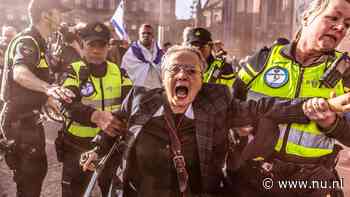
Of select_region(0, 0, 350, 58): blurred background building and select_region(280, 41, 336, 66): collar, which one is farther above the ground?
select_region(0, 0, 350, 58): blurred background building

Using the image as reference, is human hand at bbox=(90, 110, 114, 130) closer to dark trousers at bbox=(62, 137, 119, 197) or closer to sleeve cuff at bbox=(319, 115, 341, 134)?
dark trousers at bbox=(62, 137, 119, 197)

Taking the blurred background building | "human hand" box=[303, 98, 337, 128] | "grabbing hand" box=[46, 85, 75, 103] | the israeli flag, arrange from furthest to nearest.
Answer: the blurred background building
the israeli flag
"grabbing hand" box=[46, 85, 75, 103]
"human hand" box=[303, 98, 337, 128]

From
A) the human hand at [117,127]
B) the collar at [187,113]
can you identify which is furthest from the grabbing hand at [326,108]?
the human hand at [117,127]

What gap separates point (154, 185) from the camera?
2.16 meters

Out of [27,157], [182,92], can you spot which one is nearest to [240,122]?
[182,92]

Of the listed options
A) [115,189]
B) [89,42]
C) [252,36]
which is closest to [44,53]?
[89,42]

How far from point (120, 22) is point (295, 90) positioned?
5775 millimetres

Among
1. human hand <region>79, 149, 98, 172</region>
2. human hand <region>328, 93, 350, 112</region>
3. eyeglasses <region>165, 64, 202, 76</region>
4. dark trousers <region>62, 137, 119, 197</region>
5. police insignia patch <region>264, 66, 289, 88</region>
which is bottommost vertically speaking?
dark trousers <region>62, 137, 119, 197</region>

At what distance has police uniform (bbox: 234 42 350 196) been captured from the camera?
2236 millimetres

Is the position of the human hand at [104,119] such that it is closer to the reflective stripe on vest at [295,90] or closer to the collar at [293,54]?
the reflective stripe on vest at [295,90]

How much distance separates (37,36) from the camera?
3.39 meters

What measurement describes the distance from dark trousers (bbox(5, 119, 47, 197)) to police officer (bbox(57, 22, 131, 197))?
0.37m

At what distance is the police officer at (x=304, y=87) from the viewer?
2.11 m

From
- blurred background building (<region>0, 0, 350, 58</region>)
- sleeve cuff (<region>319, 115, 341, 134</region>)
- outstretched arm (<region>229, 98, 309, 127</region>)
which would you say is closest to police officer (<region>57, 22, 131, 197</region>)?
outstretched arm (<region>229, 98, 309, 127</region>)
